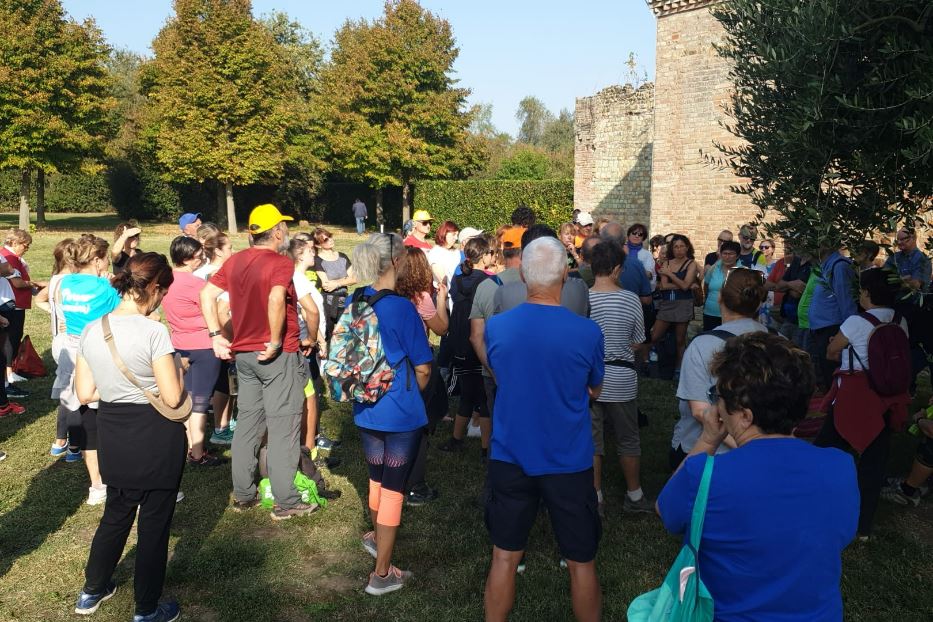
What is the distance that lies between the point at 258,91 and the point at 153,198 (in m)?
8.92

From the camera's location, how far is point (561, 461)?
3.25 metres

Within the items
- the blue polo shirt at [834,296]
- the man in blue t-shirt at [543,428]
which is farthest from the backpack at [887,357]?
the man in blue t-shirt at [543,428]

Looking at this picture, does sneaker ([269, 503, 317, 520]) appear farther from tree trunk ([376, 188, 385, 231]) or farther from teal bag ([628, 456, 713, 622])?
tree trunk ([376, 188, 385, 231])

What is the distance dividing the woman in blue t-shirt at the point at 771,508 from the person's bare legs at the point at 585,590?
118 cm

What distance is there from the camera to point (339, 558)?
15.6 feet

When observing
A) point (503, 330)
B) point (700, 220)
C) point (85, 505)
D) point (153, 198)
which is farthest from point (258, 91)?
point (503, 330)

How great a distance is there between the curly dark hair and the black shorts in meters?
1.16

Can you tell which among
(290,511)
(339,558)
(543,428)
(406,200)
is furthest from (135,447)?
(406,200)

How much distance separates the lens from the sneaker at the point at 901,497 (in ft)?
18.3

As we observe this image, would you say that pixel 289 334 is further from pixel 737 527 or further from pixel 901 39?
pixel 901 39

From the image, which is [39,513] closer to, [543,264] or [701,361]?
[543,264]

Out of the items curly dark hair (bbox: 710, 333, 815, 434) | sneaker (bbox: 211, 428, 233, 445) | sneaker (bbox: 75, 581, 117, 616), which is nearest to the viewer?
curly dark hair (bbox: 710, 333, 815, 434)

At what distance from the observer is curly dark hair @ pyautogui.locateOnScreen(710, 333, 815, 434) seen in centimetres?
222

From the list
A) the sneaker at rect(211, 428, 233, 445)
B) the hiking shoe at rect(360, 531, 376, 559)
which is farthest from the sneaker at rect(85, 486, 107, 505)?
the hiking shoe at rect(360, 531, 376, 559)
